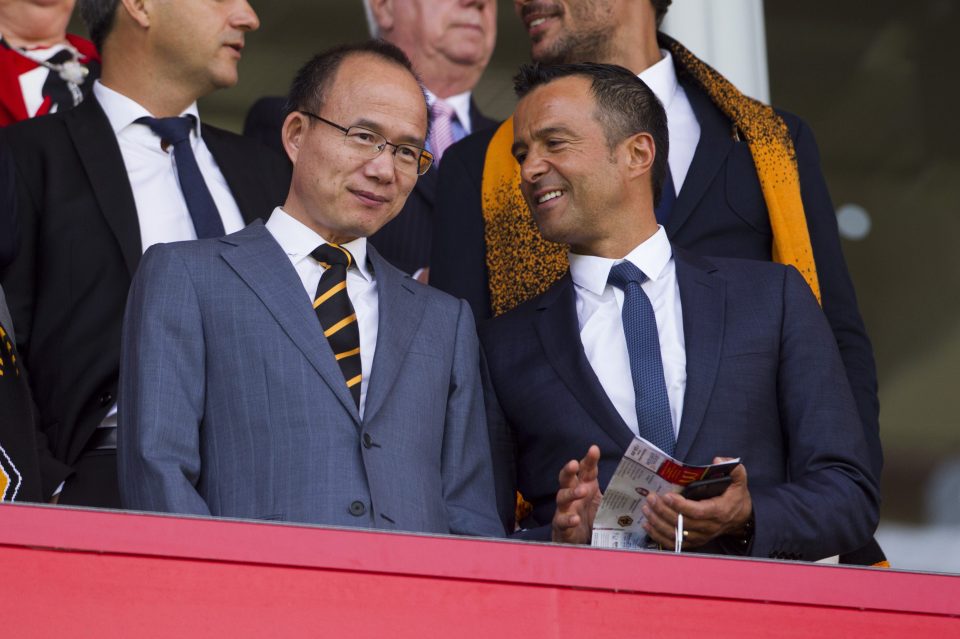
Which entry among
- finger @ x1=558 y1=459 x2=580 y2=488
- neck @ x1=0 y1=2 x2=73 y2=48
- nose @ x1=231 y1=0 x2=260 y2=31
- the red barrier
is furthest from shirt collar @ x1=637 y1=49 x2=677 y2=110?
the red barrier

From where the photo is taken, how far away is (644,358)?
2.53m

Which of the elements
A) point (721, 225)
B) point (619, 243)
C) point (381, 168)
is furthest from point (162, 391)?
point (721, 225)

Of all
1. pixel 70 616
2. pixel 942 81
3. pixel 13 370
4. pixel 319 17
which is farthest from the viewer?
pixel 942 81

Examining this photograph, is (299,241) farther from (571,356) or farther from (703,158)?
(703,158)

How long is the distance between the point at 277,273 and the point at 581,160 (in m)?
0.68

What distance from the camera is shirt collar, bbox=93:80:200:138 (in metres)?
3.04

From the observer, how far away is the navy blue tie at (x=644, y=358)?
246 cm

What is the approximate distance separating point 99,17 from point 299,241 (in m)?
1.03

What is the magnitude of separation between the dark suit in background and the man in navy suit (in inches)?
26.2

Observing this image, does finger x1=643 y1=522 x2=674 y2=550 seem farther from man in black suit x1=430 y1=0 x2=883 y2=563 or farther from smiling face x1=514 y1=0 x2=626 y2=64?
smiling face x1=514 y1=0 x2=626 y2=64

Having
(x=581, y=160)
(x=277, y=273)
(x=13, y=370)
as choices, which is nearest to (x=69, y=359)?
(x=13, y=370)

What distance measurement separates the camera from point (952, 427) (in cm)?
874

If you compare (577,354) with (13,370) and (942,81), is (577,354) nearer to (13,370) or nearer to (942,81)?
(13,370)

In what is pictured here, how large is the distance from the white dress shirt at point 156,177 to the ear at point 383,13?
121 cm
